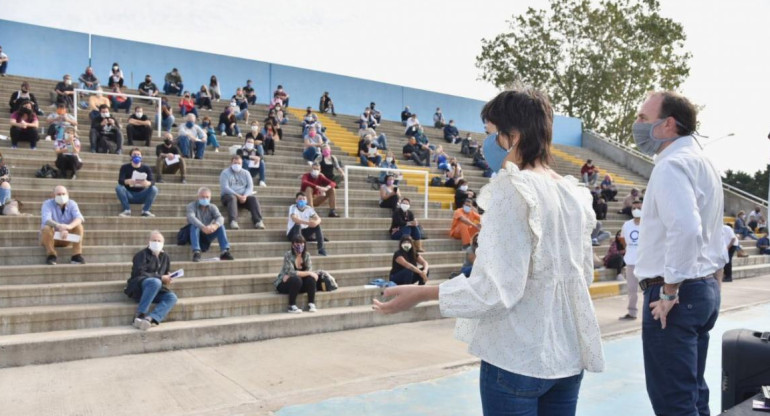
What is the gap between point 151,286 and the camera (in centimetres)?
697

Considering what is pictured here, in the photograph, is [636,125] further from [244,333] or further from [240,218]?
[240,218]

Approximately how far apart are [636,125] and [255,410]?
350 centimetres

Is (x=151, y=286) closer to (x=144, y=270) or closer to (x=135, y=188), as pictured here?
(x=144, y=270)

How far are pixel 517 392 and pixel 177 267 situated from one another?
731 cm

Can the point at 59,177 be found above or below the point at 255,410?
above

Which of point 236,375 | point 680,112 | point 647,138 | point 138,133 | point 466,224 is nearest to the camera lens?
point 680,112

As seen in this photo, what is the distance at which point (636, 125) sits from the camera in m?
3.06

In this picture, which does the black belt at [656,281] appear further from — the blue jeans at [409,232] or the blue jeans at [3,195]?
the blue jeans at [3,195]

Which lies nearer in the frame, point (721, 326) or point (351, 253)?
point (721, 326)

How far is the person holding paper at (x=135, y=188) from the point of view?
9.66 metres

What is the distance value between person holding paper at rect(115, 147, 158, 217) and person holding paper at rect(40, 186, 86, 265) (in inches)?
56.2

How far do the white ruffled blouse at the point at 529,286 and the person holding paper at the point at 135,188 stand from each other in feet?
29.4

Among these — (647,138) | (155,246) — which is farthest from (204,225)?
(647,138)

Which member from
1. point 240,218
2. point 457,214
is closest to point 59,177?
point 240,218
